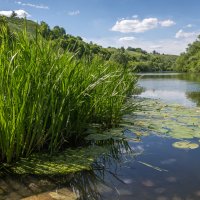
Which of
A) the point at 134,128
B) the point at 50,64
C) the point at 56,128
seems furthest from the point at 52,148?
the point at 134,128

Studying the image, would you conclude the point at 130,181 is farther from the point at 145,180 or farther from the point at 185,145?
the point at 185,145

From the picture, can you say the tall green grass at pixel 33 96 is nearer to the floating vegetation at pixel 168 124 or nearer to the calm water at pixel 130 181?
the calm water at pixel 130 181

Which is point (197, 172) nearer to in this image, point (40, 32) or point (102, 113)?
point (102, 113)

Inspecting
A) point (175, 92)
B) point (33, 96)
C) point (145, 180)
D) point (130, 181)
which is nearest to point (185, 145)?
point (145, 180)

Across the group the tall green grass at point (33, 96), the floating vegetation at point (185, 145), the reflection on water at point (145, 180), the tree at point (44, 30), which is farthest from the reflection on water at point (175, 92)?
the tall green grass at point (33, 96)

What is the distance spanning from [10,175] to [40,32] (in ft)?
5.94

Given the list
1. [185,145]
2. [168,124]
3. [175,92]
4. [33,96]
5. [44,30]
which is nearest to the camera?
[33,96]

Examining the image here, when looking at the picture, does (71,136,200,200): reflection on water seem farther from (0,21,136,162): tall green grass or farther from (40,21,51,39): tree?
(40,21,51,39): tree

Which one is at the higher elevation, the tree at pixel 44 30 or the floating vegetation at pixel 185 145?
the tree at pixel 44 30

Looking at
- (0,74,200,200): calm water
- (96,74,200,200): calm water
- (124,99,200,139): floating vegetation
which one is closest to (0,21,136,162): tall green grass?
(0,74,200,200): calm water

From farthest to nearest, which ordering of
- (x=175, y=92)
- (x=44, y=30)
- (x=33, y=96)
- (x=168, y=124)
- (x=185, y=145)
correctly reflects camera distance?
(x=175, y=92), (x=168, y=124), (x=185, y=145), (x=44, y=30), (x=33, y=96)

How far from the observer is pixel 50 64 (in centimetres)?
346

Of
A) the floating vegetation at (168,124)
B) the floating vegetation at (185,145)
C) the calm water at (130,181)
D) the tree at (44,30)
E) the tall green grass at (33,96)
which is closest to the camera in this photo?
the calm water at (130,181)

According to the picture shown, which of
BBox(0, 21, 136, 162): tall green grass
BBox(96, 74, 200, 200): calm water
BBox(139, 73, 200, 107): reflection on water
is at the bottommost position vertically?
BBox(139, 73, 200, 107): reflection on water
